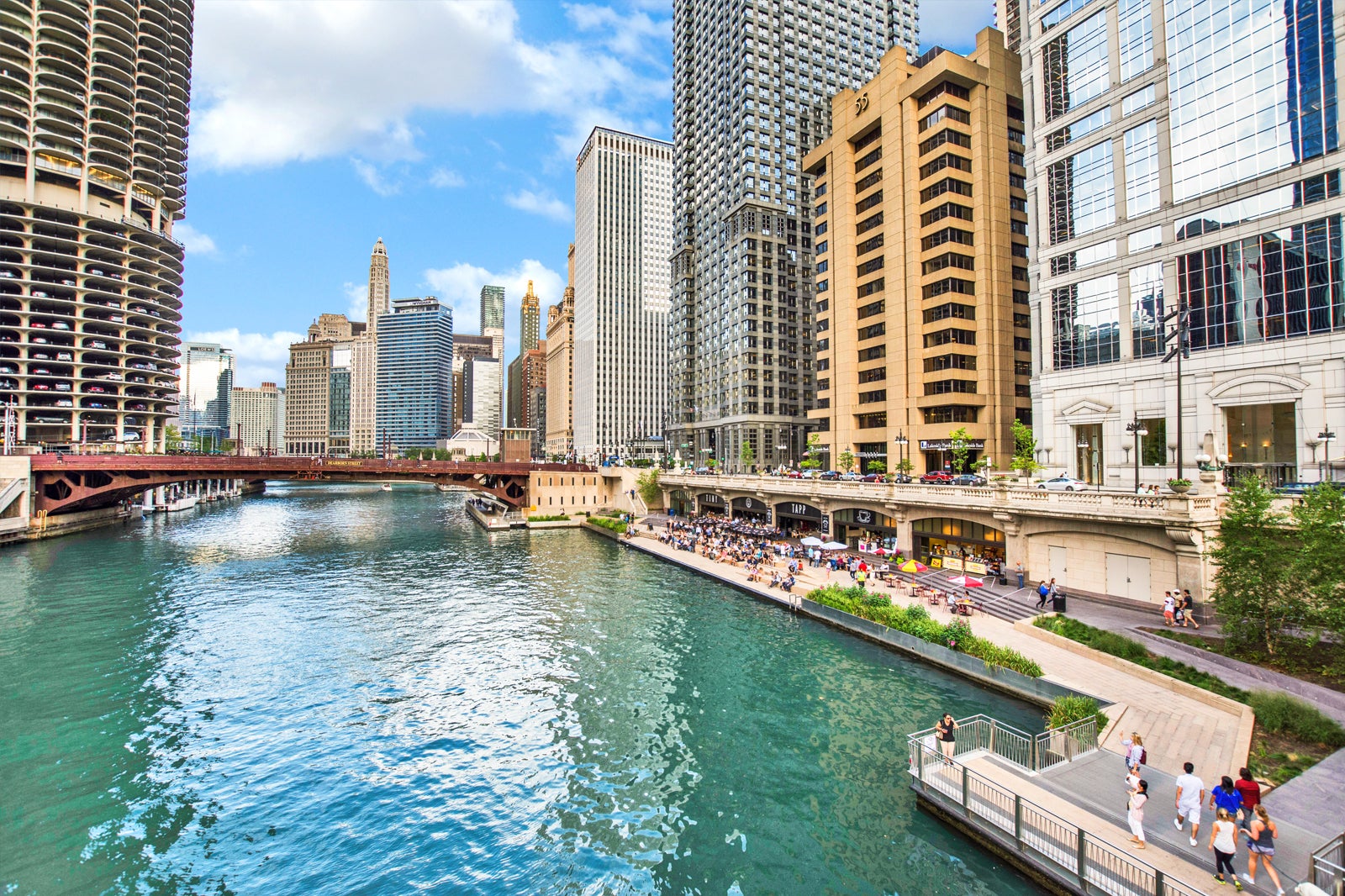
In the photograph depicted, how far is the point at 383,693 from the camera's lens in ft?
89.9

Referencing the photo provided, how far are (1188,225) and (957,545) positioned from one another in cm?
2739

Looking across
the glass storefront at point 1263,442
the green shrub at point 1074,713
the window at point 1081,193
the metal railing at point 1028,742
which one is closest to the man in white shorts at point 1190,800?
the metal railing at point 1028,742

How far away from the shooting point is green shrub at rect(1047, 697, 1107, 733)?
1974cm

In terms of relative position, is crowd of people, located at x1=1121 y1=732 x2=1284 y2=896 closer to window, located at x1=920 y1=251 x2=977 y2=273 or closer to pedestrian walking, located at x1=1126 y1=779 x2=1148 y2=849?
pedestrian walking, located at x1=1126 y1=779 x2=1148 y2=849

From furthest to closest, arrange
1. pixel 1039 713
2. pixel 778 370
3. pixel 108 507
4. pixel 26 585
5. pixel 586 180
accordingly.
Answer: pixel 586 180, pixel 778 370, pixel 108 507, pixel 26 585, pixel 1039 713

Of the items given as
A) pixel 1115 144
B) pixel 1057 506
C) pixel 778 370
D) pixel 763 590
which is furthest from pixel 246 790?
pixel 778 370

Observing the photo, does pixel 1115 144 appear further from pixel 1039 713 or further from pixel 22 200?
pixel 22 200

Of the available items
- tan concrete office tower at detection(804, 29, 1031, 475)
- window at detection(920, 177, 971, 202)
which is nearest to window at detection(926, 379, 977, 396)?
tan concrete office tower at detection(804, 29, 1031, 475)

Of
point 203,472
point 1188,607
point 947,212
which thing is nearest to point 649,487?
point 947,212

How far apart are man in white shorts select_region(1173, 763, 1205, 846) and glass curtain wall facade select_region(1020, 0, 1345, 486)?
22.6 m

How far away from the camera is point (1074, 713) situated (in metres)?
19.9

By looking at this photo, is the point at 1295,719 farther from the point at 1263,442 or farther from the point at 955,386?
the point at 955,386

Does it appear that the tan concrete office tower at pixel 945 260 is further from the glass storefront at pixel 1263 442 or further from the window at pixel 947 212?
the glass storefront at pixel 1263 442

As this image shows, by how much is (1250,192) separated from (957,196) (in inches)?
1201
